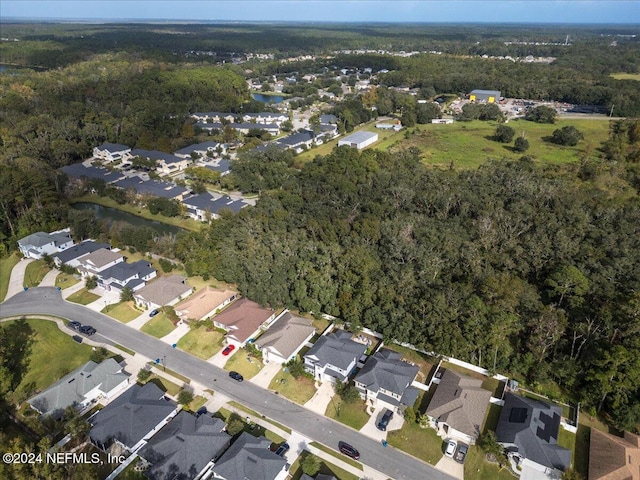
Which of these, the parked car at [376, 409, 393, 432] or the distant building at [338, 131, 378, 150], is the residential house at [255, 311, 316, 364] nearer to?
the parked car at [376, 409, 393, 432]

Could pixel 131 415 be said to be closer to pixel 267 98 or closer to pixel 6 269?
pixel 6 269

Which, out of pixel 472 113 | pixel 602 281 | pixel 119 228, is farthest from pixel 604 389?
pixel 472 113

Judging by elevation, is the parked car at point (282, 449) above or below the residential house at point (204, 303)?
below

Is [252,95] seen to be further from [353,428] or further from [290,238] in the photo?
[353,428]

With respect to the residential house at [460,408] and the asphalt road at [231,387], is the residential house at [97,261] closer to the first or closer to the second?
the asphalt road at [231,387]

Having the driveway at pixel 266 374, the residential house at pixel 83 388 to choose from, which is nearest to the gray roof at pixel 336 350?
the driveway at pixel 266 374

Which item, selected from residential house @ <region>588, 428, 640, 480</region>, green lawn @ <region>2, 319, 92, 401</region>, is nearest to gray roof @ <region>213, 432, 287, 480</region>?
green lawn @ <region>2, 319, 92, 401</region>
